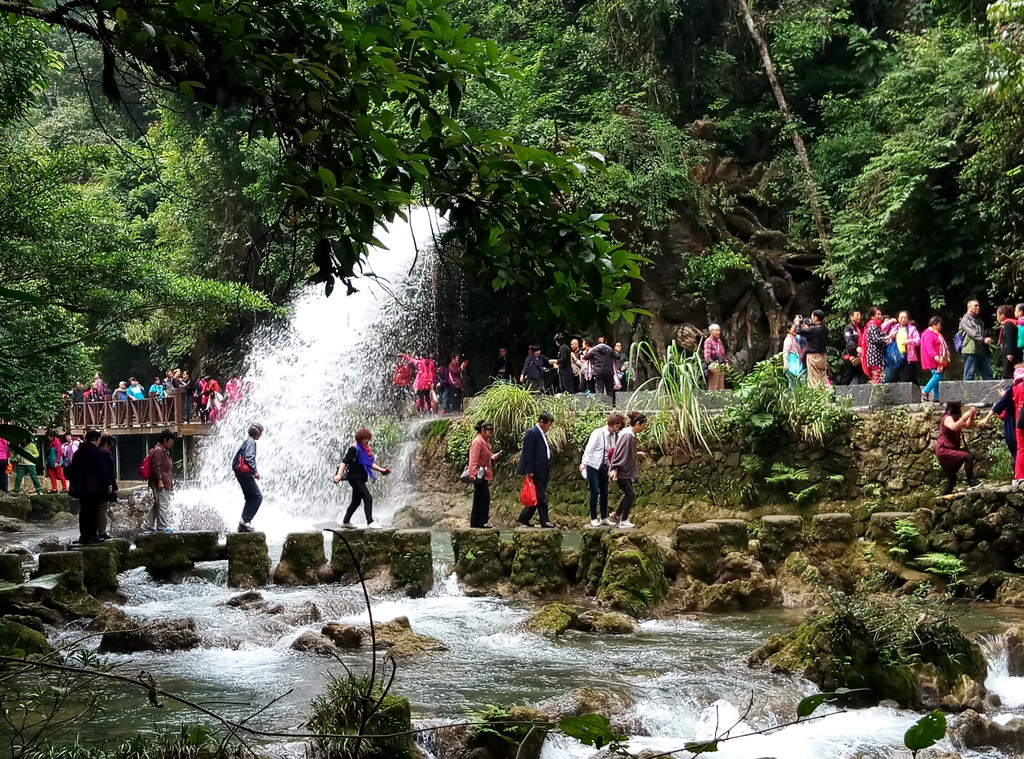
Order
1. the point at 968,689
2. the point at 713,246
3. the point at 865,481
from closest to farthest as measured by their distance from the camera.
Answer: the point at 968,689 → the point at 865,481 → the point at 713,246

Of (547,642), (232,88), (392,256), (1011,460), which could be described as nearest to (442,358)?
(392,256)

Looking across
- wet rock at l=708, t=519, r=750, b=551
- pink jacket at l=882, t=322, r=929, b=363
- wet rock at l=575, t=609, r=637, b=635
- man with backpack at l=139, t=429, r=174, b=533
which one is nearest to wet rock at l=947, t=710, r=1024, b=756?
wet rock at l=575, t=609, r=637, b=635

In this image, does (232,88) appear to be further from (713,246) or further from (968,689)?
(713,246)

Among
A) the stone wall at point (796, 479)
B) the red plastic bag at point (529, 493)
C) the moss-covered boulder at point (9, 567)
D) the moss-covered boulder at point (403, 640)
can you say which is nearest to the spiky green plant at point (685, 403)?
the stone wall at point (796, 479)

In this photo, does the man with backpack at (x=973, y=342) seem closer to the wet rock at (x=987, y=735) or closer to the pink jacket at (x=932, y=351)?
the pink jacket at (x=932, y=351)

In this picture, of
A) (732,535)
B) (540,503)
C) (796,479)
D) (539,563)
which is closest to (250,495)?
(540,503)

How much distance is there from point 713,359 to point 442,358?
33.6ft

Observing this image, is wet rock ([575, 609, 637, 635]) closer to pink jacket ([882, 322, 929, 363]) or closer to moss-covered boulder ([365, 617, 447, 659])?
moss-covered boulder ([365, 617, 447, 659])

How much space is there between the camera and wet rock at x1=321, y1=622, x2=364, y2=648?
9.00 meters

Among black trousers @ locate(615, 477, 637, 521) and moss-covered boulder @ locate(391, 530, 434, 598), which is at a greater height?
black trousers @ locate(615, 477, 637, 521)

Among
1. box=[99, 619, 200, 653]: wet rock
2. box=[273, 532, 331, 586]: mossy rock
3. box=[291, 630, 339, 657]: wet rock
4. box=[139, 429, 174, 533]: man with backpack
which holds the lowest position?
box=[291, 630, 339, 657]: wet rock

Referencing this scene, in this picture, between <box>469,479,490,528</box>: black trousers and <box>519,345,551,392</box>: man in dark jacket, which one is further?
<box>519,345,551,392</box>: man in dark jacket

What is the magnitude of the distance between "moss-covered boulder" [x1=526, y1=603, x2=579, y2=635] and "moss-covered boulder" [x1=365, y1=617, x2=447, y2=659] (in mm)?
1054

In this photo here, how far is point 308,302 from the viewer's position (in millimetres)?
26156
